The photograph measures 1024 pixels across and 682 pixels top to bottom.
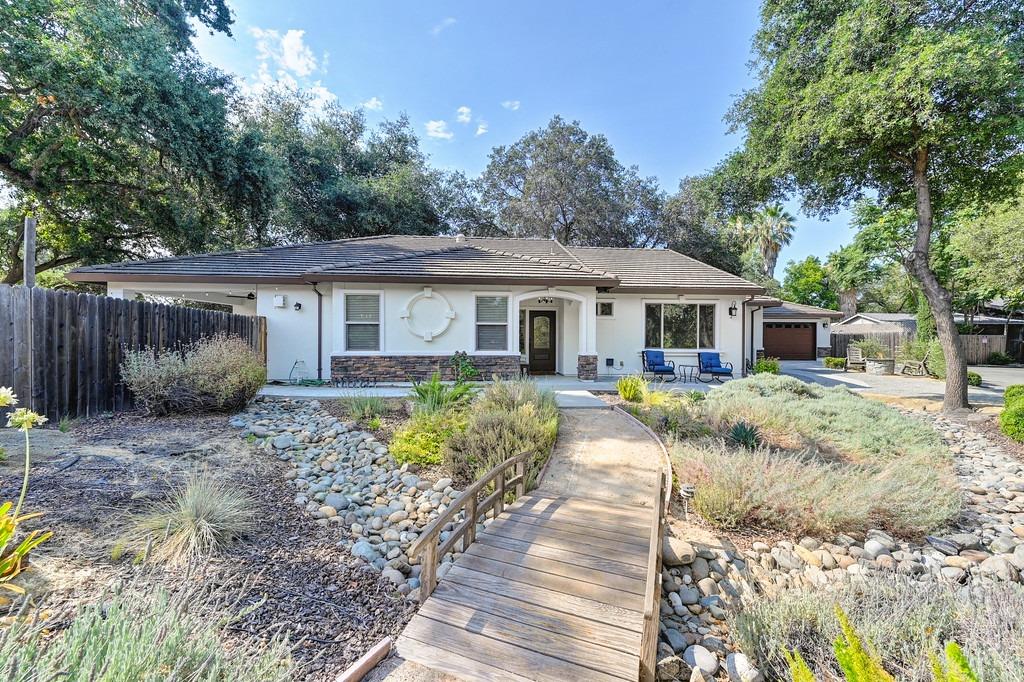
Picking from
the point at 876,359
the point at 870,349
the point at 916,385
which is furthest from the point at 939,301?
the point at 870,349

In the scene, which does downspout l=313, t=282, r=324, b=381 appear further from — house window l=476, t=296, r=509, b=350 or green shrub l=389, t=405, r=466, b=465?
green shrub l=389, t=405, r=466, b=465

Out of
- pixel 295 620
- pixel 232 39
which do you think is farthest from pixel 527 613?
pixel 232 39

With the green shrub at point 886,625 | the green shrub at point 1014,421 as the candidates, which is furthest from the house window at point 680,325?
the green shrub at point 886,625

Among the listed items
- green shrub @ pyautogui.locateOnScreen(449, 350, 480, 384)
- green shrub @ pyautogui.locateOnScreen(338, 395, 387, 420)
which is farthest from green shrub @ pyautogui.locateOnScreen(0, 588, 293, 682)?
green shrub @ pyautogui.locateOnScreen(449, 350, 480, 384)

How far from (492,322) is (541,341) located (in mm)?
2541

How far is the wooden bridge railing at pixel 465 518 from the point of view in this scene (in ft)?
9.45

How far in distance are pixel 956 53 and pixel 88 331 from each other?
14925 mm

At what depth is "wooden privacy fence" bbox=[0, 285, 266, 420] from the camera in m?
5.23

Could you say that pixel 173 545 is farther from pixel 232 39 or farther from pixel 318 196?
pixel 318 196

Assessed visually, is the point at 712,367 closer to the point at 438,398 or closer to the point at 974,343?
the point at 438,398

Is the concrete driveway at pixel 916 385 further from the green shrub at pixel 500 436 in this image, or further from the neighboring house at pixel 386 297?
the green shrub at pixel 500 436

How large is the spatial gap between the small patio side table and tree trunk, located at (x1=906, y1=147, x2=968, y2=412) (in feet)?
17.5

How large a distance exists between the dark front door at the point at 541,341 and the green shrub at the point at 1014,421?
9483 mm

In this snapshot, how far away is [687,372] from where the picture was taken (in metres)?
12.9
